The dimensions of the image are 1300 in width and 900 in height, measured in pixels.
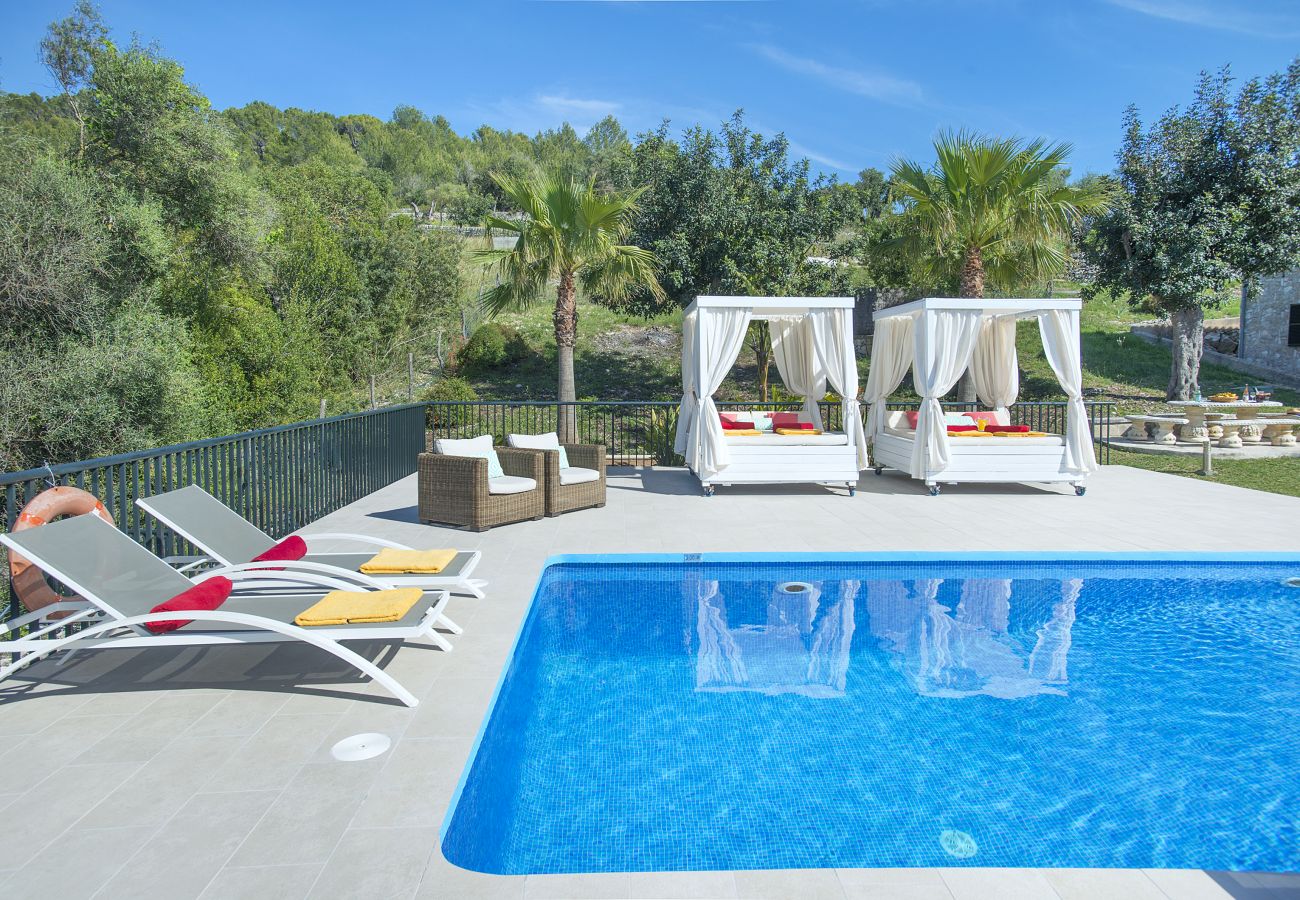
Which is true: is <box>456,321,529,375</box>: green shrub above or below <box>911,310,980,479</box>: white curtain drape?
above

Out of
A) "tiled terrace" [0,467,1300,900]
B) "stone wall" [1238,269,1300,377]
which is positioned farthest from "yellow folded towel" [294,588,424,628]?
"stone wall" [1238,269,1300,377]

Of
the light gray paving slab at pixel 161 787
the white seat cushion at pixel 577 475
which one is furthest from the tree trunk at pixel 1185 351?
the light gray paving slab at pixel 161 787

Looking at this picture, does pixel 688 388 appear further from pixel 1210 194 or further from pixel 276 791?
pixel 1210 194

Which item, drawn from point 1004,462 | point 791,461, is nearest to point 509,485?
point 791,461

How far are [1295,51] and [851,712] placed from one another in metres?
20.1

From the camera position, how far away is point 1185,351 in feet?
57.6

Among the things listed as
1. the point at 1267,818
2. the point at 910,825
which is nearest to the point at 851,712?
the point at 910,825

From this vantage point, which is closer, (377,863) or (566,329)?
(377,863)

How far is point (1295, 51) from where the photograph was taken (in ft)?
53.2

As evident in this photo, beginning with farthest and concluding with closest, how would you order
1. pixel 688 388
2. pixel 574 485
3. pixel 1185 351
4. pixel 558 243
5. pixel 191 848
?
1. pixel 1185 351
2. pixel 558 243
3. pixel 688 388
4. pixel 574 485
5. pixel 191 848

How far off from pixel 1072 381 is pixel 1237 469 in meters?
4.43

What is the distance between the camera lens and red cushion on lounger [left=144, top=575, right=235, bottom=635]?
10.6 feet

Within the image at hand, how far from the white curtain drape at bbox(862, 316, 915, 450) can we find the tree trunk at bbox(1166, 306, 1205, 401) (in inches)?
444

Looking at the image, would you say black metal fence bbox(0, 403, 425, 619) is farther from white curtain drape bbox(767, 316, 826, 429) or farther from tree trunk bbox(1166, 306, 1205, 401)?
tree trunk bbox(1166, 306, 1205, 401)
